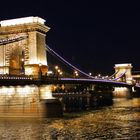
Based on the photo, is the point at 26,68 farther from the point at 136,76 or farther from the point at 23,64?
the point at 136,76

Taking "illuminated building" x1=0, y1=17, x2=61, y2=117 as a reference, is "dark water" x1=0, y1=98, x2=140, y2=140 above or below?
below

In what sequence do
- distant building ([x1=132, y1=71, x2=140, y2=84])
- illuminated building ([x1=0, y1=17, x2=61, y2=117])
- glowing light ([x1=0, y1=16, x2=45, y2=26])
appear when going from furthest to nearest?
distant building ([x1=132, y1=71, x2=140, y2=84]) → glowing light ([x1=0, y1=16, x2=45, y2=26]) → illuminated building ([x1=0, y1=17, x2=61, y2=117])

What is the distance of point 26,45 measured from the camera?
4369 centimetres

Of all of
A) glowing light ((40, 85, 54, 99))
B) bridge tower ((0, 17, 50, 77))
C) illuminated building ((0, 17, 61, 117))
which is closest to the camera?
illuminated building ((0, 17, 61, 117))

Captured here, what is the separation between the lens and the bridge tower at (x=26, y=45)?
4244cm

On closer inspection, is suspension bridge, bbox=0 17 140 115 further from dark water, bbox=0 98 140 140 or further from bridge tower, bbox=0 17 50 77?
dark water, bbox=0 98 140 140

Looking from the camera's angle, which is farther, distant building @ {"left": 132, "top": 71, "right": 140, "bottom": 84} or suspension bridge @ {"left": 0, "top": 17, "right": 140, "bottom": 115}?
distant building @ {"left": 132, "top": 71, "right": 140, "bottom": 84}

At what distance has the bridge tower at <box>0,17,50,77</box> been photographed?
139 ft

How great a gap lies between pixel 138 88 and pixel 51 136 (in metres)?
79.2

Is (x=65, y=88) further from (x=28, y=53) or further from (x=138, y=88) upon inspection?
(x=28, y=53)

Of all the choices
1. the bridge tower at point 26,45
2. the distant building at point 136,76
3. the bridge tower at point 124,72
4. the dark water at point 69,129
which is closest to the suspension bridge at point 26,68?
the bridge tower at point 26,45

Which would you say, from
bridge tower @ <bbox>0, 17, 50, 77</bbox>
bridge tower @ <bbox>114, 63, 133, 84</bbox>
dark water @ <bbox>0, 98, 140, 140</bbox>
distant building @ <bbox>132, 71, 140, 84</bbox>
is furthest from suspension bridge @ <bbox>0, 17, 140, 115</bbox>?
distant building @ <bbox>132, 71, 140, 84</bbox>

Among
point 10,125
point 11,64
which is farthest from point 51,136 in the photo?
point 11,64

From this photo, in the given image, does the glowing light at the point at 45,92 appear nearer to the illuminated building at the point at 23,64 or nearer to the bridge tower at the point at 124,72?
the illuminated building at the point at 23,64
